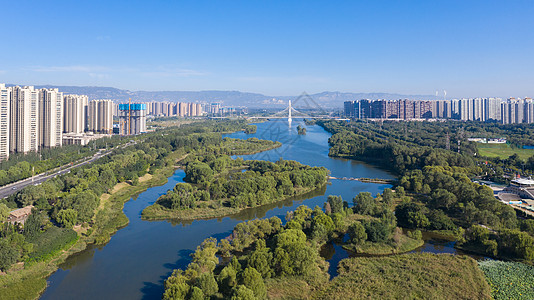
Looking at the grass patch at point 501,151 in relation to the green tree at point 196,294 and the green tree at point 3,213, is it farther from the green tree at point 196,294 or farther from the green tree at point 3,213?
the green tree at point 3,213

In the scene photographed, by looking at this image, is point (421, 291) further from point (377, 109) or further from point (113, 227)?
point (377, 109)

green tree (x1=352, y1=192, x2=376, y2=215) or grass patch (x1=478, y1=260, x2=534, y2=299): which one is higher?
green tree (x1=352, y1=192, x2=376, y2=215)

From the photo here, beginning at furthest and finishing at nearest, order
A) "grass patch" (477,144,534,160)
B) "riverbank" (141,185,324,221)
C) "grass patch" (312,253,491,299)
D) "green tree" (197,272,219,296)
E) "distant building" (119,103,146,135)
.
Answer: "distant building" (119,103,146,135)
"grass patch" (477,144,534,160)
"riverbank" (141,185,324,221)
"grass patch" (312,253,491,299)
"green tree" (197,272,219,296)

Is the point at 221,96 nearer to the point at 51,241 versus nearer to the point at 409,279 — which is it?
the point at 51,241

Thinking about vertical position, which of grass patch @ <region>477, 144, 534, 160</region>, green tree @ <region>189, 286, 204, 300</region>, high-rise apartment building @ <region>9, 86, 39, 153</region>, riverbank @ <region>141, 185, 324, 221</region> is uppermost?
high-rise apartment building @ <region>9, 86, 39, 153</region>

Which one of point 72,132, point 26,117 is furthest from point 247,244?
point 72,132

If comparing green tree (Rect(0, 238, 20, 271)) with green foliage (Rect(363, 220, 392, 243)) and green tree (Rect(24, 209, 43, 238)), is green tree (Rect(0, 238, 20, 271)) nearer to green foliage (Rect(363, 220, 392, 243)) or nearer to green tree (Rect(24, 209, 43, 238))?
green tree (Rect(24, 209, 43, 238))

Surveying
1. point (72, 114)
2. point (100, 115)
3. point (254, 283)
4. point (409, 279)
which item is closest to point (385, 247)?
point (409, 279)

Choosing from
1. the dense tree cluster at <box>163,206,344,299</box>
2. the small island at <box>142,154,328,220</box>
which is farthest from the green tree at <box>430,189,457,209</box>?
the small island at <box>142,154,328,220</box>
